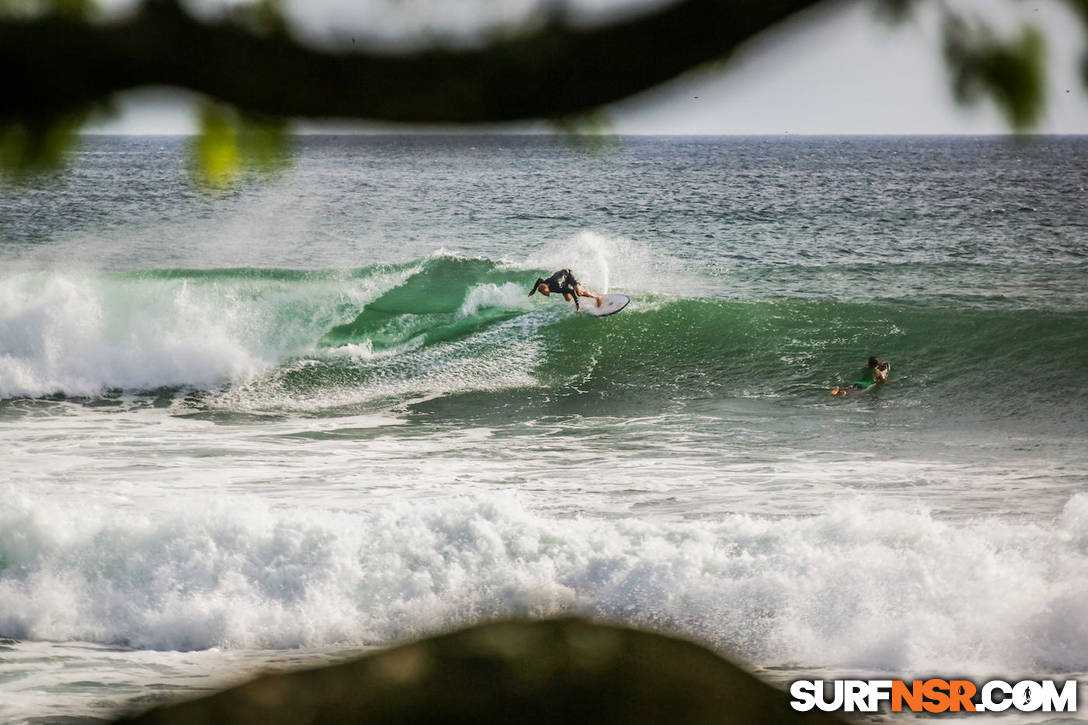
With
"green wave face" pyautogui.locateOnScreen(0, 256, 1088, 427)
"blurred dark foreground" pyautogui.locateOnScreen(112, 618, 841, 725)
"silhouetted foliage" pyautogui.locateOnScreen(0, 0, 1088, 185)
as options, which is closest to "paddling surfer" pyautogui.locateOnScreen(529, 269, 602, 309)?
"green wave face" pyautogui.locateOnScreen(0, 256, 1088, 427)

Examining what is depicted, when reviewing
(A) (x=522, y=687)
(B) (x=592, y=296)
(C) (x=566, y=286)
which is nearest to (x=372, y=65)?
(A) (x=522, y=687)

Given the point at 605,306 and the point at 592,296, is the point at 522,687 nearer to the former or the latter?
the point at 605,306

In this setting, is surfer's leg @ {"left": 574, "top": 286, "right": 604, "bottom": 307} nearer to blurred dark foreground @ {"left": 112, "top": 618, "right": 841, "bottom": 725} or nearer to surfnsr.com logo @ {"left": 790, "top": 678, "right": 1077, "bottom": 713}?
surfnsr.com logo @ {"left": 790, "top": 678, "right": 1077, "bottom": 713}

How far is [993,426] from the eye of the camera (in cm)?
1443

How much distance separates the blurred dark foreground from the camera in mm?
1526

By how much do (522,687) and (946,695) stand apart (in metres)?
5.94

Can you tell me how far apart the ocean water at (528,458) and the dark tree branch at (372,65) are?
11cm

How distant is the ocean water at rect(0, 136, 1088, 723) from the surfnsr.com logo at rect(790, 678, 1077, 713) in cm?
25

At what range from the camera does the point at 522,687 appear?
1681 mm

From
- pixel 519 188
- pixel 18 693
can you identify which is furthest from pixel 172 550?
pixel 519 188

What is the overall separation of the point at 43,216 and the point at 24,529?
38.3 m

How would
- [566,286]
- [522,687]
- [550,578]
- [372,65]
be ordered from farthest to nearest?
1. [566,286]
2. [550,578]
3. [522,687]
4. [372,65]

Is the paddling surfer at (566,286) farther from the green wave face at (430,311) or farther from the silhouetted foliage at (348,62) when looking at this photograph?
the silhouetted foliage at (348,62)

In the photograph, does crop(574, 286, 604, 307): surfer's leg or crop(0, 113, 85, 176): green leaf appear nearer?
crop(0, 113, 85, 176): green leaf
